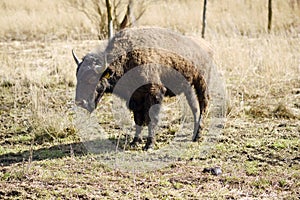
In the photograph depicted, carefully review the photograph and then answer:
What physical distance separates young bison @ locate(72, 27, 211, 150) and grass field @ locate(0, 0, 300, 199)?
2.49 ft

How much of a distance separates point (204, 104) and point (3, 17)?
14.2 metres

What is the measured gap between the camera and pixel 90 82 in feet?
23.9

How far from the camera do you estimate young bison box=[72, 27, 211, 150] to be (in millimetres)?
7336

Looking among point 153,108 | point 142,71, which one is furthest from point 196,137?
point 142,71

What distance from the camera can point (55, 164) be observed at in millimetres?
6949

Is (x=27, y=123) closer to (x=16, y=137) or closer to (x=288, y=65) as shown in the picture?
(x=16, y=137)

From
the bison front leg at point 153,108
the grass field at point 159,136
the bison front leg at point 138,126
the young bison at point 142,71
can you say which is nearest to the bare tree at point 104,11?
the grass field at point 159,136

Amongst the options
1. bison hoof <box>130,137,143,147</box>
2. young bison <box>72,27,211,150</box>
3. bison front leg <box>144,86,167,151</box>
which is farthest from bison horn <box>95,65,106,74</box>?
bison hoof <box>130,137,143,147</box>

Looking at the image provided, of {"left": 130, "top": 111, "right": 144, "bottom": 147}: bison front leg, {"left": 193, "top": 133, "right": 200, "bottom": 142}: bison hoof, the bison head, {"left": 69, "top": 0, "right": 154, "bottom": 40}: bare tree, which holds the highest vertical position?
{"left": 69, "top": 0, "right": 154, "bottom": 40}: bare tree

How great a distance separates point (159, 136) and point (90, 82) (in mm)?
1759

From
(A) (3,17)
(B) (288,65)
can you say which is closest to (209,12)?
(A) (3,17)

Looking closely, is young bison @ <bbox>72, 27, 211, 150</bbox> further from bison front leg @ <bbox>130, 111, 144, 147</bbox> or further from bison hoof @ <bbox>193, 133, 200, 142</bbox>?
bison hoof @ <bbox>193, 133, 200, 142</bbox>

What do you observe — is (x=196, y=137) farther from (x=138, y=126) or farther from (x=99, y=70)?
(x=99, y=70)

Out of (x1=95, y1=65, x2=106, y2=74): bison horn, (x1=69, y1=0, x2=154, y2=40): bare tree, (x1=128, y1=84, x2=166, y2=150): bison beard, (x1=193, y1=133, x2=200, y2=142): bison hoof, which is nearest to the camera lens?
(x1=95, y1=65, x2=106, y2=74): bison horn
